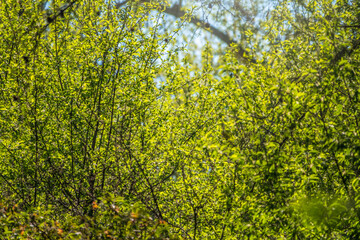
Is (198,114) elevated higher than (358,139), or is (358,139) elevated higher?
(198,114)

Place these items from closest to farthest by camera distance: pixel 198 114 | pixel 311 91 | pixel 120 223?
1. pixel 120 223
2. pixel 311 91
3. pixel 198 114

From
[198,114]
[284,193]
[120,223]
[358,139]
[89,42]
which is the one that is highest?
[89,42]

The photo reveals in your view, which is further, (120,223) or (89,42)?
(89,42)

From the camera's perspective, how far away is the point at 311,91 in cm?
536

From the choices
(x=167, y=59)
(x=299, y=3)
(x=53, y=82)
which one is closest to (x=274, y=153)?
(x=167, y=59)

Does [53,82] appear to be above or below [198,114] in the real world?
above

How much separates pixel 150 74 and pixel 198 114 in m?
1.52

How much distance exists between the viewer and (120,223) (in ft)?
16.1

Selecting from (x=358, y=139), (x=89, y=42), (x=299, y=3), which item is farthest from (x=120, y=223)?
(x=299, y=3)

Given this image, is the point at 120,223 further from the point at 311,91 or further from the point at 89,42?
the point at 89,42

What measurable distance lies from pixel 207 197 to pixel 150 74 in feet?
10.3

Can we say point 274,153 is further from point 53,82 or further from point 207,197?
point 53,82

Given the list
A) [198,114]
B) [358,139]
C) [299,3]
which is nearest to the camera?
[358,139]

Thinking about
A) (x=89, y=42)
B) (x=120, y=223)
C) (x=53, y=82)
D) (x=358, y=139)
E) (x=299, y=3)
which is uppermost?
(x=299, y=3)
